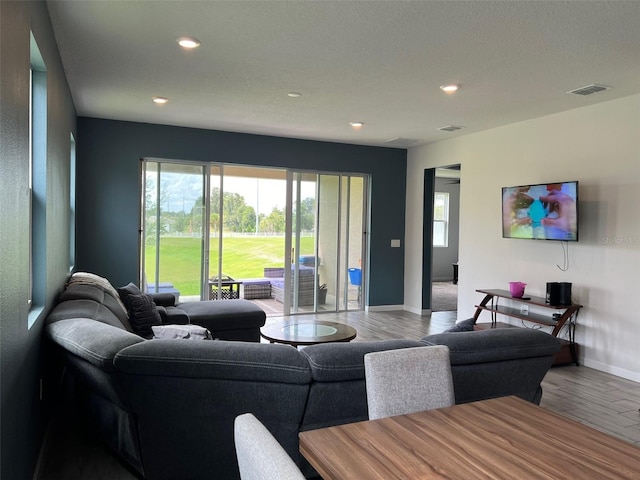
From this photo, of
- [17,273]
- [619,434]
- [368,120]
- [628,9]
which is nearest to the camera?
[17,273]

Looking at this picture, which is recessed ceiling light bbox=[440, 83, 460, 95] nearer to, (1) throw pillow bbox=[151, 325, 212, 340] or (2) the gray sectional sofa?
(2) the gray sectional sofa

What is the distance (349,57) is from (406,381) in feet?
8.61

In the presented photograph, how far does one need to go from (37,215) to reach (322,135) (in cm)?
465

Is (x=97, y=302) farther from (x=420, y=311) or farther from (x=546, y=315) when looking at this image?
(x=420, y=311)

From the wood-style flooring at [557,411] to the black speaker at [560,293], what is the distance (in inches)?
26.4

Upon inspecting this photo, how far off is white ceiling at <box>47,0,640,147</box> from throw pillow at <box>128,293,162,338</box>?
198 centimetres

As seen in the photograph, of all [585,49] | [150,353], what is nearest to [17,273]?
[150,353]

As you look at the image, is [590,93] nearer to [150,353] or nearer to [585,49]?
[585,49]

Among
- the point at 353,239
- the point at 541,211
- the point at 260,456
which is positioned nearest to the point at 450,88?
the point at 541,211

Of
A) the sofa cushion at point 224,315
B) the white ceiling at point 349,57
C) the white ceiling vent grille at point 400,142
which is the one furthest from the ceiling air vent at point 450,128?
the sofa cushion at point 224,315

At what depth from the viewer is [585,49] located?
3311mm

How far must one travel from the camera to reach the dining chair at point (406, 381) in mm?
1736

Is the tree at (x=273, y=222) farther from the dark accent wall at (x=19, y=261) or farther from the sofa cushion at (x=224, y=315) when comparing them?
the dark accent wall at (x=19, y=261)

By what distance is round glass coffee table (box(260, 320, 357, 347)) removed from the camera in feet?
Result: 12.9
